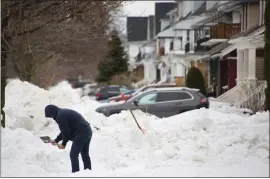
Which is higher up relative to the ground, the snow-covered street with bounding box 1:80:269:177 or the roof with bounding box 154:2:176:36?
the roof with bounding box 154:2:176:36

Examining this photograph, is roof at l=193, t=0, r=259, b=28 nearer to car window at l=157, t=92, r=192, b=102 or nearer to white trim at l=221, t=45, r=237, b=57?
white trim at l=221, t=45, r=237, b=57

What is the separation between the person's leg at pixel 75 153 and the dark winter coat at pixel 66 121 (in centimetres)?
16

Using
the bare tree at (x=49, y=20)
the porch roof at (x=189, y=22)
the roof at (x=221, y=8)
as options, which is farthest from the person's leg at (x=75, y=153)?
the porch roof at (x=189, y=22)

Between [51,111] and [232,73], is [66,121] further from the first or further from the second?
[232,73]

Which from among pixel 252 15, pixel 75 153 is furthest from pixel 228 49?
pixel 75 153

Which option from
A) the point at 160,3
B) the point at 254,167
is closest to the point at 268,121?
the point at 254,167

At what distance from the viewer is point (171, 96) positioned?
68.2ft

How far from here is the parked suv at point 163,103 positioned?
20359mm

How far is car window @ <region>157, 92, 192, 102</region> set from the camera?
2073cm

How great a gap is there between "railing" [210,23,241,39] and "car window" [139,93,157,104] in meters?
14.5

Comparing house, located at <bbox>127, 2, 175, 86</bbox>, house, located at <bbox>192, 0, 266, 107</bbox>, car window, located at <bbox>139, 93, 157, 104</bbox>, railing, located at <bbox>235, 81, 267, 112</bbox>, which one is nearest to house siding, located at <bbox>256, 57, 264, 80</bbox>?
house, located at <bbox>192, 0, 266, 107</bbox>

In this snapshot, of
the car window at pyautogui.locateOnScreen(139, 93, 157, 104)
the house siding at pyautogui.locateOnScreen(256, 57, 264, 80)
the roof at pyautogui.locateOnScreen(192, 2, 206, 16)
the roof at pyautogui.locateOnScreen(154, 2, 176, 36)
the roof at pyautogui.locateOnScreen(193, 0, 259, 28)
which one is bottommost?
the car window at pyautogui.locateOnScreen(139, 93, 157, 104)

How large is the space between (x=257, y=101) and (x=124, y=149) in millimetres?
8918

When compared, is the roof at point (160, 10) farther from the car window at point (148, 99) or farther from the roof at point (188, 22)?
the car window at point (148, 99)
